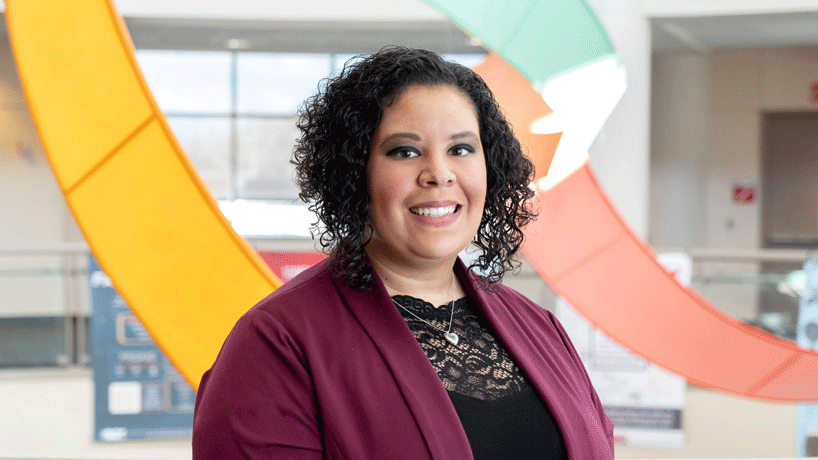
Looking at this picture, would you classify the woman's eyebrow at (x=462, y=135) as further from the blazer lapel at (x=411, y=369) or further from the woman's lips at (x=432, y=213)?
the blazer lapel at (x=411, y=369)

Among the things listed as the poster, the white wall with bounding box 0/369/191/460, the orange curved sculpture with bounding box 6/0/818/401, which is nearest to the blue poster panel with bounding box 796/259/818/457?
the poster

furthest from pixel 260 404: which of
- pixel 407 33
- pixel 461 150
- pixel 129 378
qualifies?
pixel 407 33

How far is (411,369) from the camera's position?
1.42 m

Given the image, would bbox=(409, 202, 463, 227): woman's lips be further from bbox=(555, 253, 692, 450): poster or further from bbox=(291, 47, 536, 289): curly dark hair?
bbox=(555, 253, 692, 450): poster

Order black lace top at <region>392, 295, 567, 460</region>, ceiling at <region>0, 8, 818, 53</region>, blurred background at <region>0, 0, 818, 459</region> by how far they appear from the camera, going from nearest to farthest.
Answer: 1. black lace top at <region>392, 295, 567, 460</region>
2. blurred background at <region>0, 0, 818, 459</region>
3. ceiling at <region>0, 8, 818, 53</region>

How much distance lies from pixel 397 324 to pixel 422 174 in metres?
0.27

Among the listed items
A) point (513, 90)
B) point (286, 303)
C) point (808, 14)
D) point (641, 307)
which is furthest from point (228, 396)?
point (808, 14)

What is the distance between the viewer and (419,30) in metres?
7.81

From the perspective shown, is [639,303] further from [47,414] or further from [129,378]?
[47,414]

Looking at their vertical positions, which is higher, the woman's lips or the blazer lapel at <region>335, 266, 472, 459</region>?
the woman's lips

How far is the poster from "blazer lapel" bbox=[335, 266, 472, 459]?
537 cm

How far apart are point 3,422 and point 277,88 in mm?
6001

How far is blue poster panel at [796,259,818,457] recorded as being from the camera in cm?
625

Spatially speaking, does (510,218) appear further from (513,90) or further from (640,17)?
(640,17)
